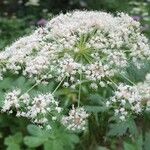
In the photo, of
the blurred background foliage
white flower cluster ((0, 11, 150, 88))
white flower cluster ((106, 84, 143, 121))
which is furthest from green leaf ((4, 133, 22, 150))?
white flower cluster ((106, 84, 143, 121))

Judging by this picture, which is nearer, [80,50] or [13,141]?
[80,50]

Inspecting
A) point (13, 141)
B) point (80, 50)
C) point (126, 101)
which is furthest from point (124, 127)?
point (13, 141)

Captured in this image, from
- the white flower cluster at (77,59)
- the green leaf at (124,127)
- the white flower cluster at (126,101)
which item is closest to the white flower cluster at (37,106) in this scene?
the white flower cluster at (77,59)

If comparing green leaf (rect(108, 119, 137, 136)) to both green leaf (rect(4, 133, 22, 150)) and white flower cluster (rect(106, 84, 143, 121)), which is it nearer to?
white flower cluster (rect(106, 84, 143, 121))

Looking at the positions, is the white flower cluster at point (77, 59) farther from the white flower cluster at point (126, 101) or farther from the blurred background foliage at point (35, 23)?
the blurred background foliage at point (35, 23)

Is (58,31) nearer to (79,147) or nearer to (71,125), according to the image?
(71,125)

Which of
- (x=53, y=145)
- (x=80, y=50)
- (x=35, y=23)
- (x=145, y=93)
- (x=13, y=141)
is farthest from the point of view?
(x=35, y=23)

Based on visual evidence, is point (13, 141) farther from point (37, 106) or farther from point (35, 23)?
point (35, 23)
